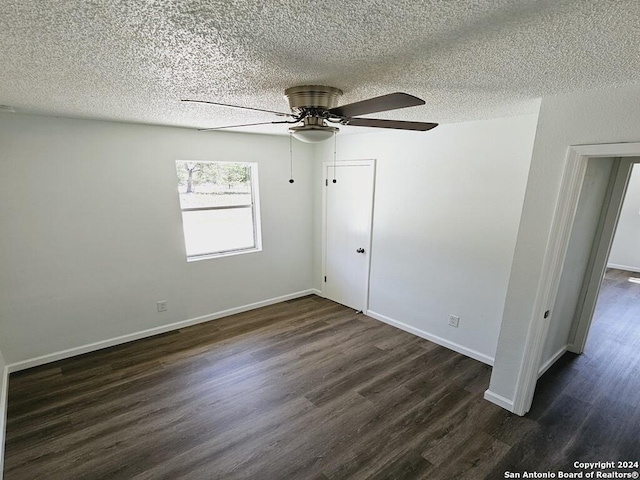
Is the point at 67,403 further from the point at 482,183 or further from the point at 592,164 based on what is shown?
the point at 592,164

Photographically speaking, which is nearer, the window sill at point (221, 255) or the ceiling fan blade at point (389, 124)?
the ceiling fan blade at point (389, 124)

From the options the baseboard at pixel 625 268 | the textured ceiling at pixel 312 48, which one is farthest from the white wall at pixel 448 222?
the baseboard at pixel 625 268

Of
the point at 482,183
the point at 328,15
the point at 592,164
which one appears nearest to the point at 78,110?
the point at 328,15

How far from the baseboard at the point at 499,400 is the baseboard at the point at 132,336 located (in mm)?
2844

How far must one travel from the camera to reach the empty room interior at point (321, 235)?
1.27 m

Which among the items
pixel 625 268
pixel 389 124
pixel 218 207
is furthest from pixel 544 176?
pixel 625 268

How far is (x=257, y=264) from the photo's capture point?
4.20 metres

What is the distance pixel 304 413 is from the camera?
2379mm

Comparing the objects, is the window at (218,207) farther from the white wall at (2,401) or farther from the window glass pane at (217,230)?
the white wall at (2,401)

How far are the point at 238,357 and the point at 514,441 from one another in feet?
8.06

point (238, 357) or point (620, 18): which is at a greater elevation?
point (620, 18)

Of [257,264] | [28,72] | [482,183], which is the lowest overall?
[257,264]

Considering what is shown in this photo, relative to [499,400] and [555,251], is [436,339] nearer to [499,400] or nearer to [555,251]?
[499,400]

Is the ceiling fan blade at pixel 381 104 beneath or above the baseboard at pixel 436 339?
above
